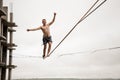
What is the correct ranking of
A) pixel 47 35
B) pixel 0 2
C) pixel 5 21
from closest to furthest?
pixel 47 35 < pixel 0 2 < pixel 5 21

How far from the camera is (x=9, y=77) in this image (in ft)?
71.9

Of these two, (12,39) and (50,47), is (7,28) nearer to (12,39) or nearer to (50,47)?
(12,39)

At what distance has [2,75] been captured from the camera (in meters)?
21.5

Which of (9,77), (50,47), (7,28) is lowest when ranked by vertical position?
(9,77)

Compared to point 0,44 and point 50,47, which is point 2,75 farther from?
point 50,47

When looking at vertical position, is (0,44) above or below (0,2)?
below

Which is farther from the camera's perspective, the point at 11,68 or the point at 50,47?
the point at 11,68

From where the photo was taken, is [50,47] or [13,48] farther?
[13,48]

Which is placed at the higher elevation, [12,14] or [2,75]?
[12,14]

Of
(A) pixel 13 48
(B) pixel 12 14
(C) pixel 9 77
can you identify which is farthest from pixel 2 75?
(B) pixel 12 14

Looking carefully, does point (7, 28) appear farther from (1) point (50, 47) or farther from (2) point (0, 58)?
(1) point (50, 47)

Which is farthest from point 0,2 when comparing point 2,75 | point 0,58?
point 2,75

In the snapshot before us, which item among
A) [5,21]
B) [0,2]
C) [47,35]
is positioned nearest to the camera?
[47,35]

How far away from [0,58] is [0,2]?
331 centimetres
